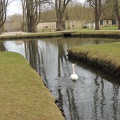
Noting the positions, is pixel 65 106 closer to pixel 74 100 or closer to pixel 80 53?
pixel 74 100

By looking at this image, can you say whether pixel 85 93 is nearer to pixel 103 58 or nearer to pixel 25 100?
pixel 25 100

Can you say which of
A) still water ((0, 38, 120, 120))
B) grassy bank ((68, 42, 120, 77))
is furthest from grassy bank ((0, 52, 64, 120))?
grassy bank ((68, 42, 120, 77))

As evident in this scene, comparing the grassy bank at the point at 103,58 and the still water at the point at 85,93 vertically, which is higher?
the grassy bank at the point at 103,58

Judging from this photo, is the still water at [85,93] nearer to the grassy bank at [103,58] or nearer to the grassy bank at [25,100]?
the grassy bank at [103,58]

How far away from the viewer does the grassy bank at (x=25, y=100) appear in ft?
19.0

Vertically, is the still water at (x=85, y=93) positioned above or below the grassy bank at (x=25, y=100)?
below

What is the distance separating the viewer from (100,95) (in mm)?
9164

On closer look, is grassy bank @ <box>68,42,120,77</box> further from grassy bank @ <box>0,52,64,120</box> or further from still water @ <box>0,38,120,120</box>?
grassy bank @ <box>0,52,64,120</box>

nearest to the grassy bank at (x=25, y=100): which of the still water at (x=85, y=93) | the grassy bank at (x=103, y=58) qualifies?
the still water at (x=85, y=93)

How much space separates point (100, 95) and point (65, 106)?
65.1 inches

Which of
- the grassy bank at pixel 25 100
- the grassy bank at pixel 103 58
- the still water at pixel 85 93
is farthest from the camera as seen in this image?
the grassy bank at pixel 103 58

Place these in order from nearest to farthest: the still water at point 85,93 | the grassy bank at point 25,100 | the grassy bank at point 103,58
Answer: 1. the grassy bank at point 25,100
2. the still water at point 85,93
3. the grassy bank at point 103,58

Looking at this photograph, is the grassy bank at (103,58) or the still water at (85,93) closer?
the still water at (85,93)

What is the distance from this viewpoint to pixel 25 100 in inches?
264
